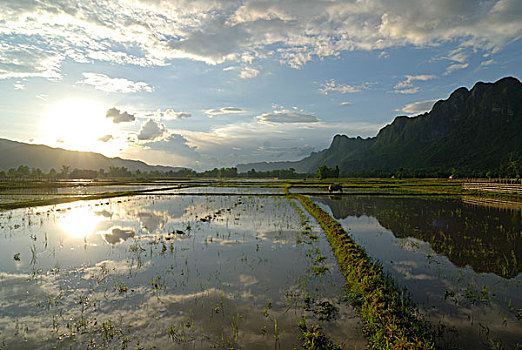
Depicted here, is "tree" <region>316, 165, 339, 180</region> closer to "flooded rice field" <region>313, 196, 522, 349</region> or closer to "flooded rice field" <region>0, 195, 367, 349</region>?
"flooded rice field" <region>313, 196, 522, 349</region>

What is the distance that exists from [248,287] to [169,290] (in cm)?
232

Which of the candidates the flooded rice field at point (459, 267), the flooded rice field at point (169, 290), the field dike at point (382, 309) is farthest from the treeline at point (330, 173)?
the flooded rice field at point (169, 290)

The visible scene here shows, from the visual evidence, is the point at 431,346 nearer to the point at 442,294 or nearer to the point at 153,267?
the point at 442,294

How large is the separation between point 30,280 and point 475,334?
12351mm

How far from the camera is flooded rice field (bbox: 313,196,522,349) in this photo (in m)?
5.95

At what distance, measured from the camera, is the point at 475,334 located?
5.64 meters

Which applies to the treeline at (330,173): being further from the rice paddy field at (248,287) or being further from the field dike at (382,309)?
the field dike at (382,309)

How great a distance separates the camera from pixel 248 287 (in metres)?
8.13

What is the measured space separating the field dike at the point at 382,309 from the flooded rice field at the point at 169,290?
0.98 ft

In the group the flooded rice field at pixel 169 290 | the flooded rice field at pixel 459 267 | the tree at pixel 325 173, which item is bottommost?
the flooded rice field at pixel 459 267

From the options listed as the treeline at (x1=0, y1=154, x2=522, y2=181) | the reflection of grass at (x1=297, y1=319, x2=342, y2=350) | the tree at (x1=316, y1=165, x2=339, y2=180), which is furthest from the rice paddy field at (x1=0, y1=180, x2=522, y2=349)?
the tree at (x1=316, y1=165, x2=339, y2=180)

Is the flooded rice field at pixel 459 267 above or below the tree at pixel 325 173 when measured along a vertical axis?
below

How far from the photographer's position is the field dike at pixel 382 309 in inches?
206

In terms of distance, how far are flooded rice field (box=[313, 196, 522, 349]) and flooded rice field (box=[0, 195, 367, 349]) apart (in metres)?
2.11
